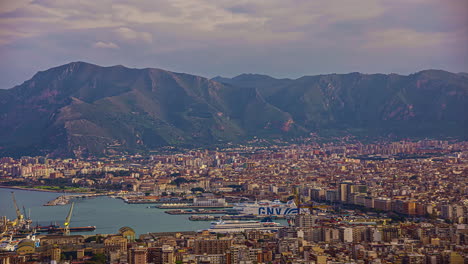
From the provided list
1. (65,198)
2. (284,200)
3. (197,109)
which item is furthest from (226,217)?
(197,109)

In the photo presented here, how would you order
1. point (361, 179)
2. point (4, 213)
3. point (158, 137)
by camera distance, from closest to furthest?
point (4, 213) < point (361, 179) < point (158, 137)

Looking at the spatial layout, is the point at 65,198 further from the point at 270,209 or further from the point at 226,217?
the point at 226,217

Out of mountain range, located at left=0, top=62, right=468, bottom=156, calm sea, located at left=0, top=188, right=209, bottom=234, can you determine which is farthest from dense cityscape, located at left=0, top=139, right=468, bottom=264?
mountain range, located at left=0, top=62, right=468, bottom=156

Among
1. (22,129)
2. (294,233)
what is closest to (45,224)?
(294,233)

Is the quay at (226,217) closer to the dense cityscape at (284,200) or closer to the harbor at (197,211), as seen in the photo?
the dense cityscape at (284,200)

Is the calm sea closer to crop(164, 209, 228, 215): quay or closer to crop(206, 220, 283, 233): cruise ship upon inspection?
crop(164, 209, 228, 215): quay

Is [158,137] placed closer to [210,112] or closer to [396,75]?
[210,112]
